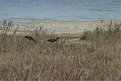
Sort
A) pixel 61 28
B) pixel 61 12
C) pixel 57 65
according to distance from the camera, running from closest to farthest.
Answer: pixel 57 65 < pixel 61 28 < pixel 61 12

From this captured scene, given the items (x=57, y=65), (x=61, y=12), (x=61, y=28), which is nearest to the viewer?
(x=57, y=65)

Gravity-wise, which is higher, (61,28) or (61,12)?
(61,28)

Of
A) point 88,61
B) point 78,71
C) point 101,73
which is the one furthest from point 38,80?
point 88,61

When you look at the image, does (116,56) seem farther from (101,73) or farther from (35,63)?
(35,63)

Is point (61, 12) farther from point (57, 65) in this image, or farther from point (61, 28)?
point (57, 65)

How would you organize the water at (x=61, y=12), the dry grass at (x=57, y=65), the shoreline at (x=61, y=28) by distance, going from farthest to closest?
the water at (x=61, y=12), the shoreline at (x=61, y=28), the dry grass at (x=57, y=65)

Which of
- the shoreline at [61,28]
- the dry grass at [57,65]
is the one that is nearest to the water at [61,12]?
the shoreline at [61,28]

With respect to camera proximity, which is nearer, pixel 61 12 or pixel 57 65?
pixel 57 65

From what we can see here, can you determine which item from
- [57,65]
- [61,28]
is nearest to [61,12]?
[61,28]

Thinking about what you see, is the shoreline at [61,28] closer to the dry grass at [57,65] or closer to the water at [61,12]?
the water at [61,12]

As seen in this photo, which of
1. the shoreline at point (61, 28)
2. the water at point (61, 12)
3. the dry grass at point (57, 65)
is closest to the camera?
the dry grass at point (57, 65)

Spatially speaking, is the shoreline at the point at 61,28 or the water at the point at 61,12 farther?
the water at the point at 61,12

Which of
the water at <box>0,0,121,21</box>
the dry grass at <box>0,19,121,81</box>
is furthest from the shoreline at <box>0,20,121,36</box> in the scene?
the dry grass at <box>0,19,121,81</box>

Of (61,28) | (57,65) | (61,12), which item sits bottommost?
(61,12)
